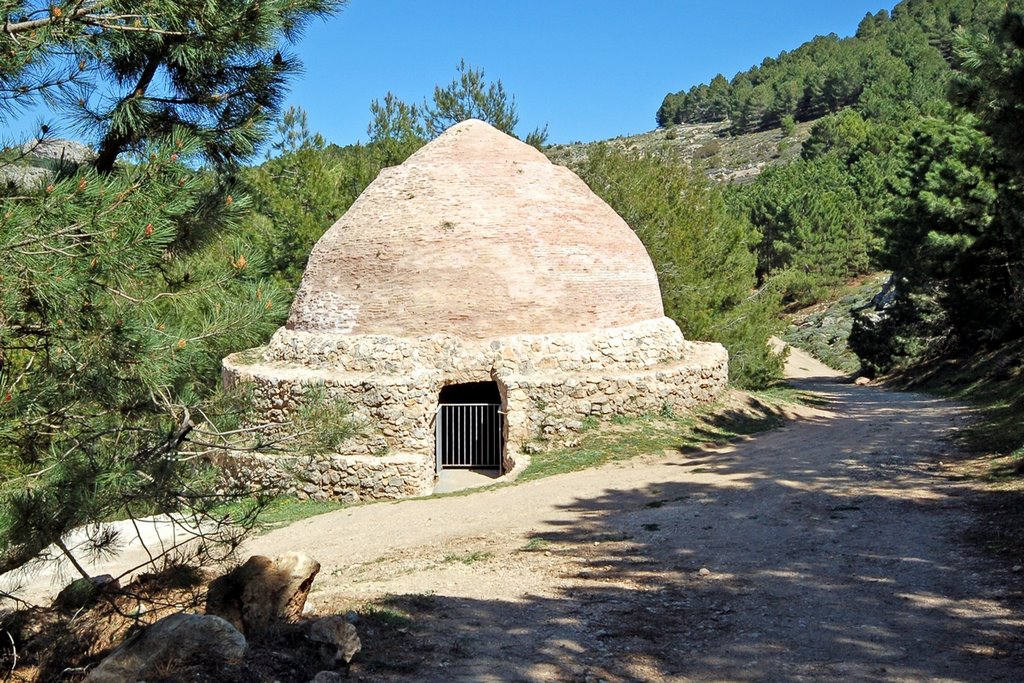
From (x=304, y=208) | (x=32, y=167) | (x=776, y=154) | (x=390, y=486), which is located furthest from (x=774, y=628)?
(x=776, y=154)

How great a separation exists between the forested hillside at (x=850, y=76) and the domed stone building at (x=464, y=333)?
56903 mm

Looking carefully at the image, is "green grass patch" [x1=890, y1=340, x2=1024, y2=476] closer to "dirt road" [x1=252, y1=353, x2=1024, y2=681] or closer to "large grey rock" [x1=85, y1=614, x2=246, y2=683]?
"dirt road" [x1=252, y1=353, x2=1024, y2=681]

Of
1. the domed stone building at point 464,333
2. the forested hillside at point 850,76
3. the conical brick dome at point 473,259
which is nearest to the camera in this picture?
the domed stone building at point 464,333

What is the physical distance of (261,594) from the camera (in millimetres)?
5840

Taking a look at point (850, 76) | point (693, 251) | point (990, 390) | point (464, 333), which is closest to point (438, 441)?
point (464, 333)

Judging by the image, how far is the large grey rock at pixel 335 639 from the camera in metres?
5.14

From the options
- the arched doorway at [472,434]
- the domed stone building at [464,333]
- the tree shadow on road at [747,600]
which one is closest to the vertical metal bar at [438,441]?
the domed stone building at [464,333]

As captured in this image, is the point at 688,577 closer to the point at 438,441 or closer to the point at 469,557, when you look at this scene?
the point at 469,557

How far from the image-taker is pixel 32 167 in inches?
221

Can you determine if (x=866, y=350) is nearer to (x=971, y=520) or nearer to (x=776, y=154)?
(x=971, y=520)

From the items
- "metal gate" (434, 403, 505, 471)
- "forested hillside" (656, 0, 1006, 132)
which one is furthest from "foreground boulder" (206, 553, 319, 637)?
"forested hillside" (656, 0, 1006, 132)

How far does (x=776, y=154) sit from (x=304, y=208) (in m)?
69.3

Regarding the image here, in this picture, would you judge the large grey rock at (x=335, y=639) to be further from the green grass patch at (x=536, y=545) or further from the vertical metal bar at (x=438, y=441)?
the vertical metal bar at (x=438, y=441)

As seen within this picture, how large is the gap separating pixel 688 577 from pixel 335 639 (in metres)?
3.24
